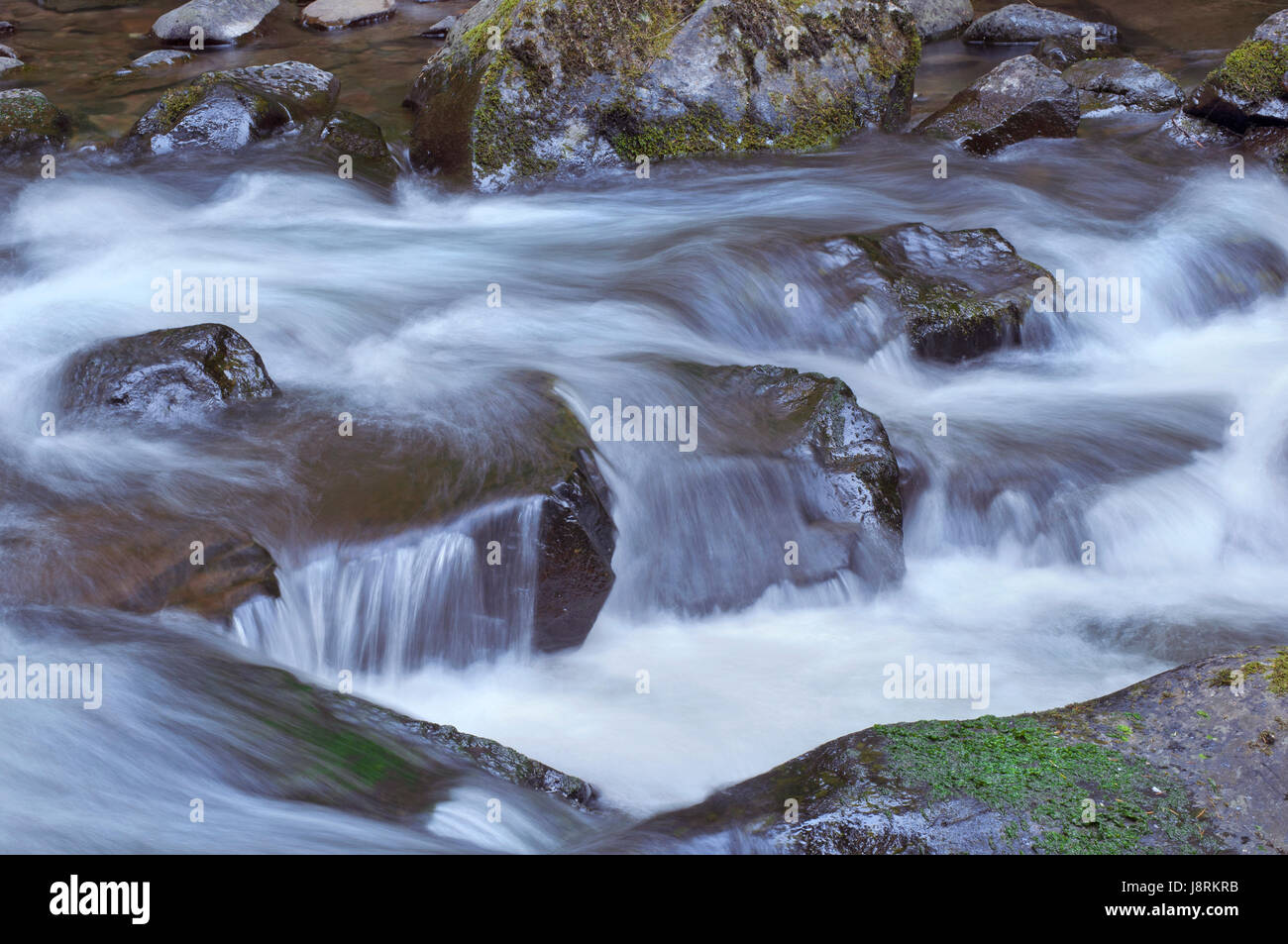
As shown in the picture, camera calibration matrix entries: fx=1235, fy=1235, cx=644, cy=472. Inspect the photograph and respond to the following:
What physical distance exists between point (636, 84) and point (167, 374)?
16.0ft

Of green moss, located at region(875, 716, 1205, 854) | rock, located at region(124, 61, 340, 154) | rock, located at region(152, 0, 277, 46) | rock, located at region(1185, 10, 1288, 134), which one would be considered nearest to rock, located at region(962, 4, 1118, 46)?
rock, located at region(1185, 10, 1288, 134)

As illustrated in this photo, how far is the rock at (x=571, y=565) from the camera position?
16.3 ft

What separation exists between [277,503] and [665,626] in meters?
1.70

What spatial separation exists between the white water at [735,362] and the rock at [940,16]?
4030 mm

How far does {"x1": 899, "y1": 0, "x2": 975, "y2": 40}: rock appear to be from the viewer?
43.2ft

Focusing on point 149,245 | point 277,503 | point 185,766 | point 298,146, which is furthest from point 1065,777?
point 298,146

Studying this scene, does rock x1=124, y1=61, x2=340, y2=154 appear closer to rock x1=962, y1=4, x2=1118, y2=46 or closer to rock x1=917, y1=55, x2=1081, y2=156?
rock x1=917, y1=55, x2=1081, y2=156

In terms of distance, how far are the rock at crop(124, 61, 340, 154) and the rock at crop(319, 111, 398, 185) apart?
0.30m

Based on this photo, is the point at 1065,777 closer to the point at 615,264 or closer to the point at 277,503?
the point at 277,503

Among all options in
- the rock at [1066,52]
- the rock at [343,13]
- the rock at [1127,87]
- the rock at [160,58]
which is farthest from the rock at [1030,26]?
the rock at [160,58]

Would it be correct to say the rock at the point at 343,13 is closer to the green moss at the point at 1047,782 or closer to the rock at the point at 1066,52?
the rock at the point at 1066,52

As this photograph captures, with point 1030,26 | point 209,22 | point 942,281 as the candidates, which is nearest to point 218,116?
point 209,22

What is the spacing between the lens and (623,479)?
218 inches

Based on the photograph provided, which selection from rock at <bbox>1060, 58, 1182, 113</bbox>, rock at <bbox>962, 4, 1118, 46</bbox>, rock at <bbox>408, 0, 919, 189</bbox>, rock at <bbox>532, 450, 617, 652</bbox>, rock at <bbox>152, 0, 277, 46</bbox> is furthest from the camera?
rock at <bbox>962, 4, 1118, 46</bbox>
